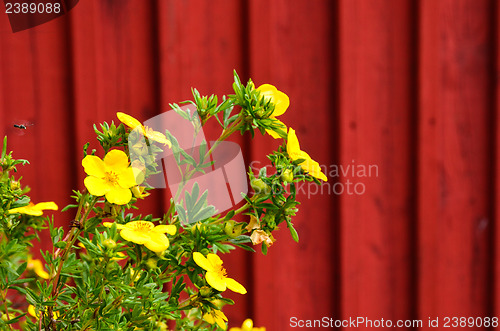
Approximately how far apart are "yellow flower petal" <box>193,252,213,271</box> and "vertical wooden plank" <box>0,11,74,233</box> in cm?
110

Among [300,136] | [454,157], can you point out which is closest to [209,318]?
[300,136]

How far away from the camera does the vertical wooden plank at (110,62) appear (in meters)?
1.62

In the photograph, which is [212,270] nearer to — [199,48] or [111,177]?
[111,177]

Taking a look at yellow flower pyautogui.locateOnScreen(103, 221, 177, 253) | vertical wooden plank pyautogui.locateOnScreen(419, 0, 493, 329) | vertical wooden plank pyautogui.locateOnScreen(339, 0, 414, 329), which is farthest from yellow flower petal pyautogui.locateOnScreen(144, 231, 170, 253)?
vertical wooden plank pyautogui.locateOnScreen(419, 0, 493, 329)

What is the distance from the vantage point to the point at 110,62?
5.38 feet

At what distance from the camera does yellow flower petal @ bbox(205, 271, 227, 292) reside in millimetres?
681

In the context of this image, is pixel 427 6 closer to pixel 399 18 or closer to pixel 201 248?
pixel 399 18

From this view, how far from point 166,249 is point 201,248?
56 mm

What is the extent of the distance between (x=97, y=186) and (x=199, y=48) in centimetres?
104

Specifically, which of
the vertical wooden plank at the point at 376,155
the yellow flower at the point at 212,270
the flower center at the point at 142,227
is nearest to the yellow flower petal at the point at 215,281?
the yellow flower at the point at 212,270

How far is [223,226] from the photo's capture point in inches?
29.1

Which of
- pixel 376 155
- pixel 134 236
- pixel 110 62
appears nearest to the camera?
pixel 134 236

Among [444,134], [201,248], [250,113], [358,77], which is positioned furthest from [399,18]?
[201,248]

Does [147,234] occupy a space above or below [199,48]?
below
